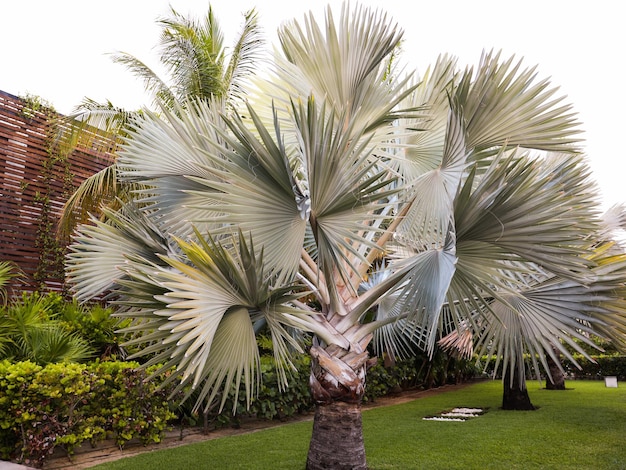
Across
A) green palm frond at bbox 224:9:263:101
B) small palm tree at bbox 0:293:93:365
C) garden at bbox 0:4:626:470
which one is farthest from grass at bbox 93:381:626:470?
green palm frond at bbox 224:9:263:101

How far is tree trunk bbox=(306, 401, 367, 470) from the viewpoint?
4.40 meters

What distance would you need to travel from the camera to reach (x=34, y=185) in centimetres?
930

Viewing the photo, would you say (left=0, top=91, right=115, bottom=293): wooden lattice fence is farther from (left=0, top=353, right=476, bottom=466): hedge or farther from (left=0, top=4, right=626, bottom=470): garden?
(left=0, top=353, right=476, bottom=466): hedge

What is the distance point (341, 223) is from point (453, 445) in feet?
14.1

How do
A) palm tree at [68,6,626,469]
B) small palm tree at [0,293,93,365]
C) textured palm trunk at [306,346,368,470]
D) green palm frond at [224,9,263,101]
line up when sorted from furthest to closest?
green palm frond at [224,9,263,101], small palm tree at [0,293,93,365], textured palm trunk at [306,346,368,470], palm tree at [68,6,626,469]

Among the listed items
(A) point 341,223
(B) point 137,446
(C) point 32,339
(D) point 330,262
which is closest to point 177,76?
(C) point 32,339

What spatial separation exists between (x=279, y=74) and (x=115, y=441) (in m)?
4.76

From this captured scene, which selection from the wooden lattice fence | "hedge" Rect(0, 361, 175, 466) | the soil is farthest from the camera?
the wooden lattice fence

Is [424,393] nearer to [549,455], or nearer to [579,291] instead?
[549,455]

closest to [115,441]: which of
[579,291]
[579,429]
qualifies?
[579,291]

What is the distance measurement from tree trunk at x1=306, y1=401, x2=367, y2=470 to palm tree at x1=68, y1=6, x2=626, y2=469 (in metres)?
0.01

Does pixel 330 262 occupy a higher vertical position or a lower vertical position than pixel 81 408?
higher

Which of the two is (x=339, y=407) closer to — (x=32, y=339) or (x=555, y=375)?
(x=32, y=339)

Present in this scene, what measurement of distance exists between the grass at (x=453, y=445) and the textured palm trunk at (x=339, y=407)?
3.19 ft
